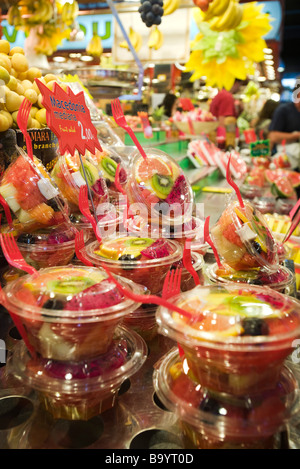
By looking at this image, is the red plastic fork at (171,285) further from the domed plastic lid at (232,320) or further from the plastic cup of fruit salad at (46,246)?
the plastic cup of fruit salad at (46,246)

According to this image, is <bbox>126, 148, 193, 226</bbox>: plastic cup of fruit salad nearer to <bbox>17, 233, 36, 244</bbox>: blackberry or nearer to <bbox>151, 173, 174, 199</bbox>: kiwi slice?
<bbox>151, 173, 174, 199</bbox>: kiwi slice

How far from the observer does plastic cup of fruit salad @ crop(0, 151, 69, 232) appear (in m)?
1.22

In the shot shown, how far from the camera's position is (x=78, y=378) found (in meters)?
0.83

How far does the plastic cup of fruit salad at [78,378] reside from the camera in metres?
0.82

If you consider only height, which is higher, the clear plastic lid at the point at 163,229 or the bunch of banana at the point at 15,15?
the bunch of banana at the point at 15,15

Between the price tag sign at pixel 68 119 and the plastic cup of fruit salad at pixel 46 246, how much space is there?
0.82 ft

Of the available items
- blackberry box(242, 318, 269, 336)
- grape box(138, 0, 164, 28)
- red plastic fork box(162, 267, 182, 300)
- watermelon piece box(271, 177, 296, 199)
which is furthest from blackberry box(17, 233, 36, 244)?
watermelon piece box(271, 177, 296, 199)

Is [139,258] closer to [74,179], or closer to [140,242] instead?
[140,242]

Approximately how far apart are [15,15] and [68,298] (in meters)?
3.76

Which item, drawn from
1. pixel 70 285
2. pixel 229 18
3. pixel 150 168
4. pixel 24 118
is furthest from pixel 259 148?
pixel 70 285

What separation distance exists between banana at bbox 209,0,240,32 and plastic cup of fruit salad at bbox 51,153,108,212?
7.55 feet

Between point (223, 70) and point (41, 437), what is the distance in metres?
3.59

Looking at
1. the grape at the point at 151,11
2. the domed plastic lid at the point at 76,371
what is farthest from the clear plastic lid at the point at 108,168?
the grape at the point at 151,11

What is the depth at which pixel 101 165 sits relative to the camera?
1706 millimetres
